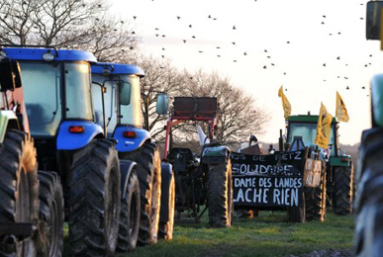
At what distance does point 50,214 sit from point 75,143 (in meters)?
1.38

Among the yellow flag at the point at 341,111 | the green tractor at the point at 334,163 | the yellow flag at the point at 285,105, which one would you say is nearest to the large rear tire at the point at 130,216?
the green tractor at the point at 334,163

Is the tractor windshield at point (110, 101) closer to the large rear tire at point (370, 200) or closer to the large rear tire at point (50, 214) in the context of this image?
the large rear tire at point (50, 214)

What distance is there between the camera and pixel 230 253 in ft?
47.0

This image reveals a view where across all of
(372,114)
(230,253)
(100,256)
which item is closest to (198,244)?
(230,253)

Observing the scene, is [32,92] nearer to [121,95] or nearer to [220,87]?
[121,95]

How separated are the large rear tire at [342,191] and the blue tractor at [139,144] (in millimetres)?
11875

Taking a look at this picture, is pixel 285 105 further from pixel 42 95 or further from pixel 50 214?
pixel 50 214

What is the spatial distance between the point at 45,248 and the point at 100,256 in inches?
62.1

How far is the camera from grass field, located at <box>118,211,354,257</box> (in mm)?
14359

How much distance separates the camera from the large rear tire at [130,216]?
13.7 metres

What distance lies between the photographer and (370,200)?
3998 millimetres

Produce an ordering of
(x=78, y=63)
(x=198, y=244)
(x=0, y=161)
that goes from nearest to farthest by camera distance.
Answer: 1. (x=0, y=161)
2. (x=78, y=63)
3. (x=198, y=244)

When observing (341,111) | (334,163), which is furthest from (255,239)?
(341,111)

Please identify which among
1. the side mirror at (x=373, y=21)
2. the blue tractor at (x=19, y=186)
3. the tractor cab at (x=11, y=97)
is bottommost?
the blue tractor at (x=19, y=186)
